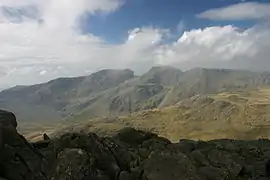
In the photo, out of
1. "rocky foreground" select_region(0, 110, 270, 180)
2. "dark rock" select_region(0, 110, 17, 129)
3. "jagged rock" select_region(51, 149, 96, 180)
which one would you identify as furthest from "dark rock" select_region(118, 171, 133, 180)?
"dark rock" select_region(0, 110, 17, 129)

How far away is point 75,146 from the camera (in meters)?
40.4

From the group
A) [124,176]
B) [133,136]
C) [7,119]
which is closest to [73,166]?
[124,176]

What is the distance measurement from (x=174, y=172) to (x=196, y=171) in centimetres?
288

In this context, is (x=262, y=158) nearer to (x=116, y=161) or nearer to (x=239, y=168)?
(x=239, y=168)

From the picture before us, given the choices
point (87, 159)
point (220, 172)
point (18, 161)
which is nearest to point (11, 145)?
point (18, 161)

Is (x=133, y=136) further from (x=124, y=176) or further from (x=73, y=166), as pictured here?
(x=73, y=166)

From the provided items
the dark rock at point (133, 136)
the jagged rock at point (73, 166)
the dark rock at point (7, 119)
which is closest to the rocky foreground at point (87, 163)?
the jagged rock at point (73, 166)

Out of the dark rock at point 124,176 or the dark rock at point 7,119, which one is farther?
the dark rock at point 7,119

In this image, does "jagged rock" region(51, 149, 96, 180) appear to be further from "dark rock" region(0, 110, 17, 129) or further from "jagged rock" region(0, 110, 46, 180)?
"dark rock" region(0, 110, 17, 129)

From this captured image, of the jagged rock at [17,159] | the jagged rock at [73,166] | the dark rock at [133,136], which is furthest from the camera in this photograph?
the dark rock at [133,136]

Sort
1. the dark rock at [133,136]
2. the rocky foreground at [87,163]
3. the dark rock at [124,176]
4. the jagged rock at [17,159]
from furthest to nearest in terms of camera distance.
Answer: the dark rock at [133,136] → the dark rock at [124,176] → the jagged rock at [17,159] → the rocky foreground at [87,163]

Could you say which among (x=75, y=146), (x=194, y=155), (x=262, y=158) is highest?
(x=75, y=146)

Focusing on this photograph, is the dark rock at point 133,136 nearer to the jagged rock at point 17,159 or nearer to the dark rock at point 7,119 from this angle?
the dark rock at point 7,119

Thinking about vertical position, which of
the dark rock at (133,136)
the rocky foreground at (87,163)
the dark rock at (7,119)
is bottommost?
the dark rock at (133,136)
